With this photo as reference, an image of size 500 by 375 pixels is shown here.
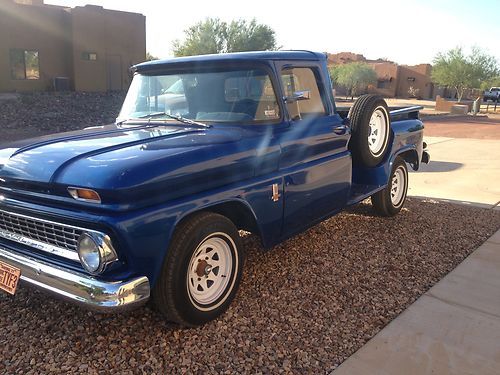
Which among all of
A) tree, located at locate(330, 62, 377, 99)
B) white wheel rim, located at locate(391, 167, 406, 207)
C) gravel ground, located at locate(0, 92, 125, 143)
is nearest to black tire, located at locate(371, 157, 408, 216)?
white wheel rim, located at locate(391, 167, 406, 207)

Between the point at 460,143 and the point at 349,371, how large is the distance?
41.4 feet

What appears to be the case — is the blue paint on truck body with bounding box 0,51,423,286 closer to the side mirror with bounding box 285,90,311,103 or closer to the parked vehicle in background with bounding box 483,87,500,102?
the side mirror with bounding box 285,90,311,103

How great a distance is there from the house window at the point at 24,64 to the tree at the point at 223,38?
13099 millimetres

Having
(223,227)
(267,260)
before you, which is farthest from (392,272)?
(223,227)

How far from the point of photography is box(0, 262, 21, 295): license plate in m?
2.91

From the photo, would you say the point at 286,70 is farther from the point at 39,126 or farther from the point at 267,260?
the point at 39,126

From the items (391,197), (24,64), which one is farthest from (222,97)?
(24,64)

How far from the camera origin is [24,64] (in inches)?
1016

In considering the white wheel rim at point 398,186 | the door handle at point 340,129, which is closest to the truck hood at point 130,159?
the door handle at point 340,129

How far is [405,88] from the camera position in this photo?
6009cm

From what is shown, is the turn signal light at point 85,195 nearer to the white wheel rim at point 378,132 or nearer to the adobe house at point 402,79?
the white wheel rim at point 378,132

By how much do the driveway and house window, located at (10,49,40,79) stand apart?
22.0m

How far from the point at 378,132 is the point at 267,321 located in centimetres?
271

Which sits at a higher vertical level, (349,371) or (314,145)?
(314,145)
